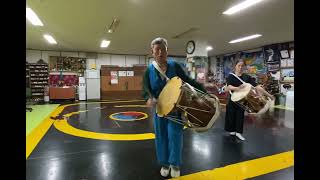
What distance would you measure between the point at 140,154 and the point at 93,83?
996 cm

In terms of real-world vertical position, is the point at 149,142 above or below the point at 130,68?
below

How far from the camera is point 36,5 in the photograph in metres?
4.71

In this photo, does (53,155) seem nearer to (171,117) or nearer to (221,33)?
(171,117)

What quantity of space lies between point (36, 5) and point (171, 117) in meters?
4.63

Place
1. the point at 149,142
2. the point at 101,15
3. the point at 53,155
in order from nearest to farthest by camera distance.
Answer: the point at 53,155 < the point at 149,142 < the point at 101,15

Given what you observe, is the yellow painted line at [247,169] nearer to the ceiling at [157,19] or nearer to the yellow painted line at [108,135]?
the yellow painted line at [108,135]

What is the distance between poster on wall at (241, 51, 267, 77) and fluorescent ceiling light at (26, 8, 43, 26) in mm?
10339

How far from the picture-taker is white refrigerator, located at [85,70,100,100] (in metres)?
12.0

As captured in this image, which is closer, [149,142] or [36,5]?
[149,142]

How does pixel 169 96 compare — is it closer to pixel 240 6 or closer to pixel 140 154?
pixel 140 154

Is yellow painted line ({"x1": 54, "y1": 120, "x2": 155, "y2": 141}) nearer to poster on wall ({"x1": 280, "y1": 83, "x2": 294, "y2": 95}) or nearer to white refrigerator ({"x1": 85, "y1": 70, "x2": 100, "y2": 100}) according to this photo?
white refrigerator ({"x1": 85, "y1": 70, "x2": 100, "y2": 100})

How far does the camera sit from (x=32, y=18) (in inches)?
224

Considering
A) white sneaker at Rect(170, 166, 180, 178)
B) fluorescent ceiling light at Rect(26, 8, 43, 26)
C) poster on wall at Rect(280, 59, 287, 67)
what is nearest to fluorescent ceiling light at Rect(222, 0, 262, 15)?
white sneaker at Rect(170, 166, 180, 178)
